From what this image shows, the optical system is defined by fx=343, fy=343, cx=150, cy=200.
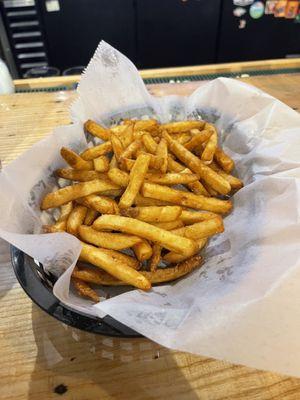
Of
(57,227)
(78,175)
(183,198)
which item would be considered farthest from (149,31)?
(57,227)

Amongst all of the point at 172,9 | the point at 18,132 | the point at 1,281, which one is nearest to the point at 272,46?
the point at 172,9

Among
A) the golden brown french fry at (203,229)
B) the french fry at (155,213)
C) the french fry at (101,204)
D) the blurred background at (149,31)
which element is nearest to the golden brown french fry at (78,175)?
the french fry at (101,204)

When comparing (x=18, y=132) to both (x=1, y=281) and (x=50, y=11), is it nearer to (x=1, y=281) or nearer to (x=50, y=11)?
(x=1, y=281)

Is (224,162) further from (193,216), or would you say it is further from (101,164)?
(101,164)

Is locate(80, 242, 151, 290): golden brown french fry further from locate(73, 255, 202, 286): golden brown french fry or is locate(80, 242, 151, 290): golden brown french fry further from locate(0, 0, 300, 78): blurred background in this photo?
locate(0, 0, 300, 78): blurred background

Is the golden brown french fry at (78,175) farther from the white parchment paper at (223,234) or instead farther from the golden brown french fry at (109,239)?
the golden brown french fry at (109,239)

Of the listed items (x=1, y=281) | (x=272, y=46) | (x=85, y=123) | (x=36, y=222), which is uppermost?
(x=85, y=123)

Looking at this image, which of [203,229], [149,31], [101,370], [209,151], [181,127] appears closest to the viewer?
[101,370]
